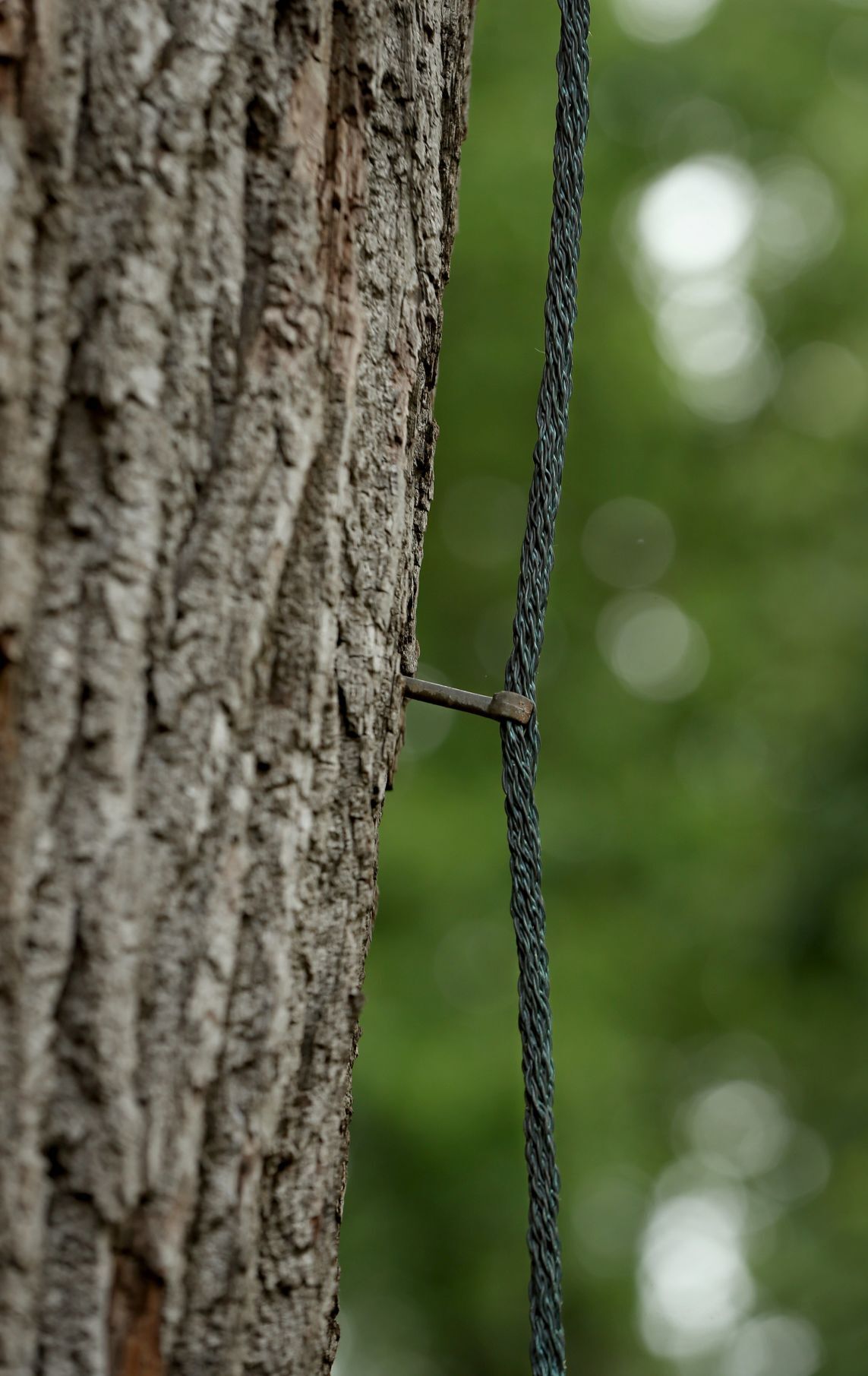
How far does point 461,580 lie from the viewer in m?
4.84

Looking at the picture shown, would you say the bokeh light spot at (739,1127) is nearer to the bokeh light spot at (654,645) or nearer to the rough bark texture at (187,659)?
the bokeh light spot at (654,645)

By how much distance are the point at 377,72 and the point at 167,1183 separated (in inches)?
28.6

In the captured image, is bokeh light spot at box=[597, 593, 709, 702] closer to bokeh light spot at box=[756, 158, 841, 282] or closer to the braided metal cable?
bokeh light spot at box=[756, 158, 841, 282]

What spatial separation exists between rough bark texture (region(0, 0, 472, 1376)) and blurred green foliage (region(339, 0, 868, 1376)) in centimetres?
299

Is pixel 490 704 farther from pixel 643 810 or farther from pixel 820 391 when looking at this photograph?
pixel 820 391

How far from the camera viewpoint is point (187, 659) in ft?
2.45

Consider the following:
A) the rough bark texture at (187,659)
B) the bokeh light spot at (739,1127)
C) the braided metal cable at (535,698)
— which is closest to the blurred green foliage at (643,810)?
the bokeh light spot at (739,1127)

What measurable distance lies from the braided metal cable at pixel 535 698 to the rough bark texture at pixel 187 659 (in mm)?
169

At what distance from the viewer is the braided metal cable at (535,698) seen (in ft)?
3.10

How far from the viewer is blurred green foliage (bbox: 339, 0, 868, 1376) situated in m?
4.10

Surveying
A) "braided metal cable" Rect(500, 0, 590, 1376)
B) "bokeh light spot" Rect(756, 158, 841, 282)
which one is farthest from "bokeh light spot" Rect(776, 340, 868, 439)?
"braided metal cable" Rect(500, 0, 590, 1376)

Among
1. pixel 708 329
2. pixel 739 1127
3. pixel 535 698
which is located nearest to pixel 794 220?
pixel 708 329

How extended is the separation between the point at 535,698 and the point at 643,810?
11.5 feet

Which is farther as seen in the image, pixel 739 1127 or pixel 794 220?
pixel 794 220
